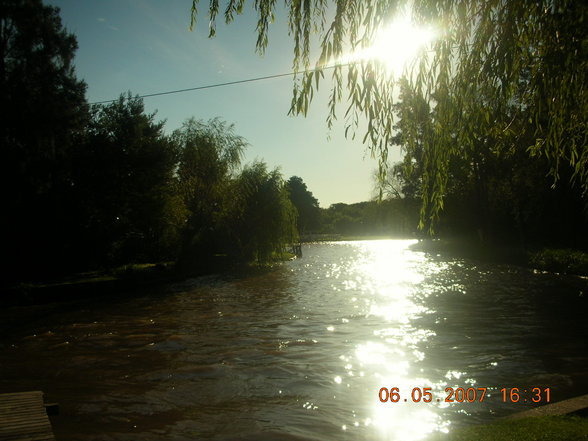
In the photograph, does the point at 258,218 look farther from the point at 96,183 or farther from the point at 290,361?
the point at 290,361

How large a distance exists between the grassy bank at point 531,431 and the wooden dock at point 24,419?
3.80 m

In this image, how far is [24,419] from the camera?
432 cm

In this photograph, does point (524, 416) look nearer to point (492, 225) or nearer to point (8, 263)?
point (8, 263)

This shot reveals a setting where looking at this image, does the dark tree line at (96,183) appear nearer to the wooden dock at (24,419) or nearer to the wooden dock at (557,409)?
the wooden dock at (24,419)

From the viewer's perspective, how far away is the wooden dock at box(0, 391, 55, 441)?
397 cm

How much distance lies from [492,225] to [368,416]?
35.8 metres

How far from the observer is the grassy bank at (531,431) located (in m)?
4.00

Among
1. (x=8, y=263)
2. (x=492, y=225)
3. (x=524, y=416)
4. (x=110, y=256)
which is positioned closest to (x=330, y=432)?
(x=524, y=416)

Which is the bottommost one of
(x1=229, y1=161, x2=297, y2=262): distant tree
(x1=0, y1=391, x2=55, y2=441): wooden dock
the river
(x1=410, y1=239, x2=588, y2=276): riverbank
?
the river

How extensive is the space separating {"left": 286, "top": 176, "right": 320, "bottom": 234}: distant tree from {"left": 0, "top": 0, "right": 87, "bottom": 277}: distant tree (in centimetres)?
8209

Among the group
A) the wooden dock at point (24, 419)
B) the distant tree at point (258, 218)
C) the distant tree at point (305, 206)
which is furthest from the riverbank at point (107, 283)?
the distant tree at point (305, 206)

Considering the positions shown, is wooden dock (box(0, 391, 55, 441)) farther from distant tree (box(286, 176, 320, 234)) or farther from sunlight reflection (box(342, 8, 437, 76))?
distant tree (box(286, 176, 320, 234))

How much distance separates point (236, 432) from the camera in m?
5.36
